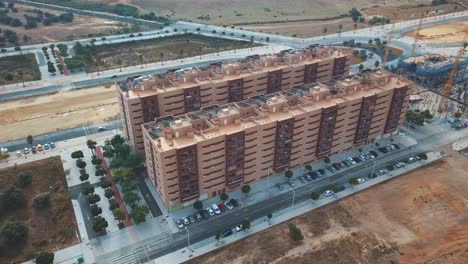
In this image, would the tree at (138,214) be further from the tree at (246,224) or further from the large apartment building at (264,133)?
the tree at (246,224)

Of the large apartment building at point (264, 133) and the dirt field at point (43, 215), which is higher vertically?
the large apartment building at point (264, 133)

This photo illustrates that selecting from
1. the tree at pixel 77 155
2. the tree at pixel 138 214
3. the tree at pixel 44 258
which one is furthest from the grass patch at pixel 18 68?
the tree at pixel 44 258

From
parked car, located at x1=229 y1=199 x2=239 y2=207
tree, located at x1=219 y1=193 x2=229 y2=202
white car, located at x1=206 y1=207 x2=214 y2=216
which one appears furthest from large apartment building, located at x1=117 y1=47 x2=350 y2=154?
parked car, located at x1=229 y1=199 x2=239 y2=207

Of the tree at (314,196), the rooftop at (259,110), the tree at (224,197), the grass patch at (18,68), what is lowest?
the tree at (224,197)

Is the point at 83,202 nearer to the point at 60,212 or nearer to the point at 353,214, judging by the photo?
the point at 60,212

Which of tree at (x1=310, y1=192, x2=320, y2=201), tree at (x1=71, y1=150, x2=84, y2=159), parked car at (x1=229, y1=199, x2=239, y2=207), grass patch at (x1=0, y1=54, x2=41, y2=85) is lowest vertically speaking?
parked car at (x1=229, y1=199, x2=239, y2=207)

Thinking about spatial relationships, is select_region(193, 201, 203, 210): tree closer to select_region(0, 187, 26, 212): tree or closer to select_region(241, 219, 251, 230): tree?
select_region(241, 219, 251, 230): tree
